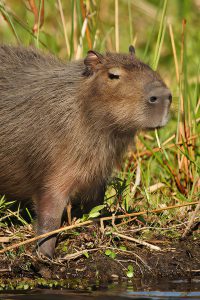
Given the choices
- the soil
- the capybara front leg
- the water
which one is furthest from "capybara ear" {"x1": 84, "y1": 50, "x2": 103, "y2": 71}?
the water

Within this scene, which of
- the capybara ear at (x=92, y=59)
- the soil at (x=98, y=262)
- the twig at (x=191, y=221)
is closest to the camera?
the soil at (x=98, y=262)

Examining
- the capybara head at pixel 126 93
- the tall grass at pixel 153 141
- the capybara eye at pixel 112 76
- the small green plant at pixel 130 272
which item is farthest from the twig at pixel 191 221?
the capybara eye at pixel 112 76

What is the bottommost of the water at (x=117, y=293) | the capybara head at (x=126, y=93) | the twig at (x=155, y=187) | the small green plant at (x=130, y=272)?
the water at (x=117, y=293)

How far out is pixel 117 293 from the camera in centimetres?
454

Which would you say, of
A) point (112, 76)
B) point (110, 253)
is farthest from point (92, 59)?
point (110, 253)

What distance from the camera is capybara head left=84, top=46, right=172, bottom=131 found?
16.2 feet

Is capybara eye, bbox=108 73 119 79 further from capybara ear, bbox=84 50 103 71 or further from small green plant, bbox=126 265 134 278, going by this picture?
small green plant, bbox=126 265 134 278

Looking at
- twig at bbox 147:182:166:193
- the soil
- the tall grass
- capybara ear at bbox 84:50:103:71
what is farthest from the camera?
twig at bbox 147:182:166:193

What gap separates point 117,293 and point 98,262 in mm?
526

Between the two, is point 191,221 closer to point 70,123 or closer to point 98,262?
point 98,262

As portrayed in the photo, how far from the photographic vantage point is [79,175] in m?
5.21

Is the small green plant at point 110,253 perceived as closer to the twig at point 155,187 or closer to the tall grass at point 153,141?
Answer: the tall grass at point 153,141

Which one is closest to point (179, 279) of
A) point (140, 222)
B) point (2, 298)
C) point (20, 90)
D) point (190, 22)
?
point (140, 222)

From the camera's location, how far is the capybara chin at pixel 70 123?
5.01 meters
